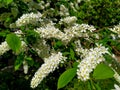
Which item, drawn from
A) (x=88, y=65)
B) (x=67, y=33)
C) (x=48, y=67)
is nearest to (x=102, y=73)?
(x=88, y=65)

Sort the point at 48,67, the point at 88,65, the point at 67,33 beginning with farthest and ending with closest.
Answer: the point at 67,33
the point at 48,67
the point at 88,65

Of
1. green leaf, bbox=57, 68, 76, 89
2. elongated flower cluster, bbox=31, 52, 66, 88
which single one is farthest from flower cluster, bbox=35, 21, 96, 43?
green leaf, bbox=57, 68, 76, 89

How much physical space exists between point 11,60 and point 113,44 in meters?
3.85

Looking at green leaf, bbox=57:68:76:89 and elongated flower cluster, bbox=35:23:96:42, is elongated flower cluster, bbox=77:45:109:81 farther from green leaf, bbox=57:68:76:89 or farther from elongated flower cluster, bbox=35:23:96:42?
elongated flower cluster, bbox=35:23:96:42

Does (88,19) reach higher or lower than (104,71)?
lower

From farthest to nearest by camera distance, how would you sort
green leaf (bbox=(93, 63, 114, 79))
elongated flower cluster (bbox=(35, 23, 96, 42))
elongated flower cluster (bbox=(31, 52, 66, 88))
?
elongated flower cluster (bbox=(35, 23, 96, 42))
elongated flower cluster (bbox=(31, 52, 66, 88))
green leaf (bbox=(93, 63, 114, 79))

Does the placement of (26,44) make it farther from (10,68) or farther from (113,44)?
(10,68)

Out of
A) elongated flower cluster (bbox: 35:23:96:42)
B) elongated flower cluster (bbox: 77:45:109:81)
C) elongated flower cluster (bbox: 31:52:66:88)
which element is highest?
elongated flower cluster (bbox: 77:45:109:81)

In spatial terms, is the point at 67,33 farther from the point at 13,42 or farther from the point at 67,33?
the point at 13,42

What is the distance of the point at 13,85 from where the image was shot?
5625 mm

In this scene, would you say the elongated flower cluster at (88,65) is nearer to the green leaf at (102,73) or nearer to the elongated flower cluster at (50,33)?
the green leaf at (102,73)

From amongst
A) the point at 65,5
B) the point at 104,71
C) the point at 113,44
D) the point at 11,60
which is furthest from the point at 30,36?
the point at 11,60

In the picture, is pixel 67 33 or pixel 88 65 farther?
pixel 67 33

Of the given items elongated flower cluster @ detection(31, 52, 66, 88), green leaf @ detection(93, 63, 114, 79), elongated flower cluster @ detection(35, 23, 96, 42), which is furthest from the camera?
elongated flower cluster @ detection(35, 23, 96, 42)
